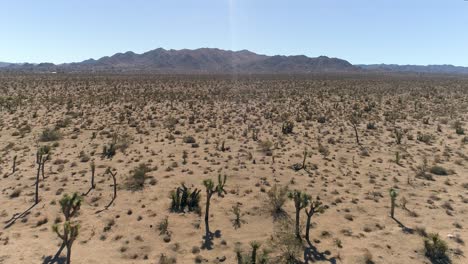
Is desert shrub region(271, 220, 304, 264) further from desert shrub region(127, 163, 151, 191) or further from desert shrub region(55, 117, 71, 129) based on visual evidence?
desert shrub region(55, 117, 71, 129)

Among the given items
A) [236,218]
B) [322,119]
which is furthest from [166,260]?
[322,119]

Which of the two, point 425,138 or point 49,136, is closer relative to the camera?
point 49,136

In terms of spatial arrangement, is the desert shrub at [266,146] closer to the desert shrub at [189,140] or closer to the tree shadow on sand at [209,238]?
the desert shrub at [189,140]

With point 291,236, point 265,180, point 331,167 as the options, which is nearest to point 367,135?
point 331,167

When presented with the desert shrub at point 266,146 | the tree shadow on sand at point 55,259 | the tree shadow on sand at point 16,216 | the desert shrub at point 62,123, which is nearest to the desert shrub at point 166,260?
the tree shadow on sand at point 55,259

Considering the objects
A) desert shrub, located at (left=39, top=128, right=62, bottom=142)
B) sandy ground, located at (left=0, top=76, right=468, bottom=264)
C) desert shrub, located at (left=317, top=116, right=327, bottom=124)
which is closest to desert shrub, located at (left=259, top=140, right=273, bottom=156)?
sandy ground, located at (left=0, top=76, right=468, bottom=264)

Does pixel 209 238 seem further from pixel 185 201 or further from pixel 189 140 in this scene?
pixel 189 140
